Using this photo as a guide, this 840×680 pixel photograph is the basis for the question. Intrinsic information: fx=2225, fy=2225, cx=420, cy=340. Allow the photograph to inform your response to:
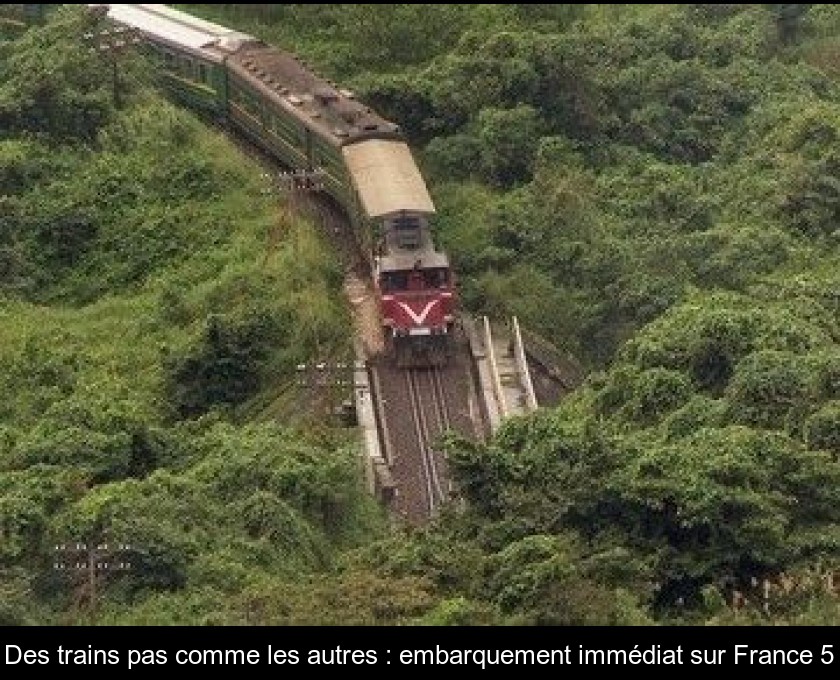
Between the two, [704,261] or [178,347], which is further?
[704,261]

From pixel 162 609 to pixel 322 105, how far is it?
72.2 ft

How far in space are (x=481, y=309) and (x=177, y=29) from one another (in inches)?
612

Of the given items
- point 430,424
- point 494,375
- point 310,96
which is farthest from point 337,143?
point 430,424

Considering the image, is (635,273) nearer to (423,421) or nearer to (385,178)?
(385,178)

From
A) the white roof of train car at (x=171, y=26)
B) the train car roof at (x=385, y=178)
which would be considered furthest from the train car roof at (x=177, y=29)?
the train car roof at (x=385, y=178)

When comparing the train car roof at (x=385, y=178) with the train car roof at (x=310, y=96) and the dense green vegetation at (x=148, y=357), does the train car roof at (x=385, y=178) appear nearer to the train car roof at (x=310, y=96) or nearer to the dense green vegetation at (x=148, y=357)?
the train car roof at (x=310, y=96)

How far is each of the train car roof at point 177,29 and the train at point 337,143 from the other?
40 mm

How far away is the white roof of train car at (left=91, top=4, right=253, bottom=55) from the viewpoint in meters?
57.3

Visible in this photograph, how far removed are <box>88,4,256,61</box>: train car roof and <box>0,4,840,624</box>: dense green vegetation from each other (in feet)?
5.47

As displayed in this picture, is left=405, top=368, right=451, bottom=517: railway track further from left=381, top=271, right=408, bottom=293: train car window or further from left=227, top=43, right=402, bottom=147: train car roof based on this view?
left=227, top=43, right=402, bottom=147: train car roof

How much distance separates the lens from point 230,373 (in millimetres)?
44000

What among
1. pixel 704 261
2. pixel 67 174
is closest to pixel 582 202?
pixel 704 261
